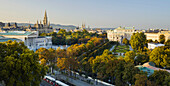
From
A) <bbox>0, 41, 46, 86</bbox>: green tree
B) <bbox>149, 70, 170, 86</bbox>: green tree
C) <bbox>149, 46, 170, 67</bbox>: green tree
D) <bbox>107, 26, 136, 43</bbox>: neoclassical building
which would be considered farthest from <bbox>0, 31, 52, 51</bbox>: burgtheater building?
<bbox>149, 70, 170, 86</bbox>: green tree

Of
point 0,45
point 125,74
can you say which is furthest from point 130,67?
point 0,45

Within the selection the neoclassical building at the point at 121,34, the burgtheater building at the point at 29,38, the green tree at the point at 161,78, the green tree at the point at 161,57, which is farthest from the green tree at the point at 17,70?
the neoclassical building at the point at 121,34

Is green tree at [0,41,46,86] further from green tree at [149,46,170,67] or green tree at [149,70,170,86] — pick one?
green tree at [149,46,170,67]

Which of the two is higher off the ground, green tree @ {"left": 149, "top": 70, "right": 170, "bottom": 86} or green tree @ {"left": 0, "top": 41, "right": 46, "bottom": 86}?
green tree @ {"left": 0, "top": 41, "right": 46, "bottom": 86}

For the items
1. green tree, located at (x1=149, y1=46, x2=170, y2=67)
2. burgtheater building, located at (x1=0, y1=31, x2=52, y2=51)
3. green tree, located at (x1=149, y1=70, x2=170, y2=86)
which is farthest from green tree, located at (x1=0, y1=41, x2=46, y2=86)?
burgtheater building, located at (x1=0, y1=31, x2=52, y2=51)

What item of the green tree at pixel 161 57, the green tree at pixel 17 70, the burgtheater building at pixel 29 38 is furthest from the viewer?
the burgtheater building at pixel 29 38

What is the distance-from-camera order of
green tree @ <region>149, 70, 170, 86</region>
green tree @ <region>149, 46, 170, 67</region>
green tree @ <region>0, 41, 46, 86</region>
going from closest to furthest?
green tree @ <region>0, 41, 46, 86</region>, green tree @ <region>149, 70, 170, 86</region>, green tree @ <region>149, 46, 170, 67</region>

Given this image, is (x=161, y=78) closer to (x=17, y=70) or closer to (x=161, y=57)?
(x=161, y=57)

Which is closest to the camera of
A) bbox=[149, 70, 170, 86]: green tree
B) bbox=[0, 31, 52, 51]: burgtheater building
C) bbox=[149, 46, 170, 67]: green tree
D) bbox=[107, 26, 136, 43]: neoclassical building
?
bbox=[149, 70, 170, 86]: green tree

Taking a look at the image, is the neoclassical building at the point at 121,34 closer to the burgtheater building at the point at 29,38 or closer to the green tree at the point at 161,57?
→ the burgtheater building at the point at 29,38

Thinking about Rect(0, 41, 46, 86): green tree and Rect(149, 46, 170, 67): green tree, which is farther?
Rect(149, 46, 170, 67): green tree

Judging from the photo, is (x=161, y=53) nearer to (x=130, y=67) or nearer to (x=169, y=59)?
(x=169, y=59)

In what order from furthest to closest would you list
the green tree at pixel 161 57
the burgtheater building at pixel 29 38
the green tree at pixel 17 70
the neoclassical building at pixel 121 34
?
1. the neoclassical building at pixel 121 34
2. the burgtheater building at pixel 29 38
3. the green tree at pixel 161 57
4. the green tree at pixel 17 70
